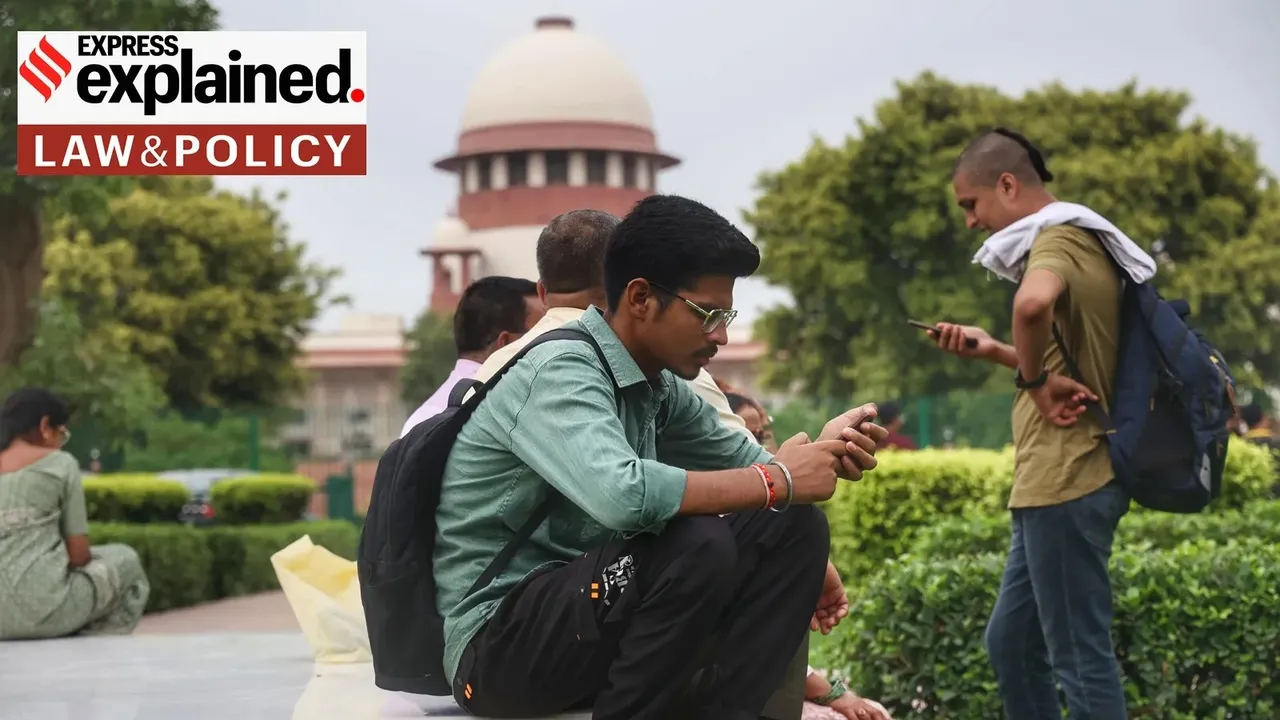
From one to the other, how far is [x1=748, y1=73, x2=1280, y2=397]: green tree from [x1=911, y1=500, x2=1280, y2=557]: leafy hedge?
2498 cm

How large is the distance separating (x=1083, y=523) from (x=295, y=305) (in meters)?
34.6

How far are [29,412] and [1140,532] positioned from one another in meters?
4.41

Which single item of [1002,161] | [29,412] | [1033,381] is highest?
[1002,161]

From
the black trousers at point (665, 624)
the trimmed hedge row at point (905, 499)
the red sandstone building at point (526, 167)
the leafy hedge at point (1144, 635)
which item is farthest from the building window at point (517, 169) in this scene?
the black trousers at point (665, 624)

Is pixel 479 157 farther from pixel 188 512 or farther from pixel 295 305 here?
pixel 188 512

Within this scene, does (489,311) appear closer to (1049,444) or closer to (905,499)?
(1049,444)

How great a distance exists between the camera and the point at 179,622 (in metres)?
12.2

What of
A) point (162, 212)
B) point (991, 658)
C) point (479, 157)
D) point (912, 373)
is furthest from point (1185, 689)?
point (479, 157)

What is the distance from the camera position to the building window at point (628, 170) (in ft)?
187

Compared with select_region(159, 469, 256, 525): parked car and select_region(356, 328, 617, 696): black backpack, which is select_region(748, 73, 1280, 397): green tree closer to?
select_region(159, 469, 256, 525): parked car

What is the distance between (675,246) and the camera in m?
3.01

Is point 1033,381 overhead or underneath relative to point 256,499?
overhead

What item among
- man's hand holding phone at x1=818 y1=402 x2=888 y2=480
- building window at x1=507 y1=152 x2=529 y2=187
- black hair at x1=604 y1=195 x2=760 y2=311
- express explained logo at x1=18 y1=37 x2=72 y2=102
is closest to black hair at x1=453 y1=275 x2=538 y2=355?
black hair at x1=604 y1=195 x2=760 y2=311

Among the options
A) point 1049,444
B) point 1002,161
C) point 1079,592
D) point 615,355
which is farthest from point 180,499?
point 615,355
